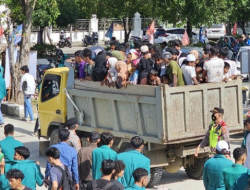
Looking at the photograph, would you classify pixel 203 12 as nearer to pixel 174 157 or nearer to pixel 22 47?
pixel 22 47

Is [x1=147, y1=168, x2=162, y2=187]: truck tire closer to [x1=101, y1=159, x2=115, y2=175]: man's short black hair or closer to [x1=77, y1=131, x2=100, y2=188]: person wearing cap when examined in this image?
[x1=77, y1=131, x2=100, y2=188]: person wearing cap

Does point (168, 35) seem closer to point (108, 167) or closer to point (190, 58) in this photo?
point (190, 58)

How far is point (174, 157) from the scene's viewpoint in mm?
12523

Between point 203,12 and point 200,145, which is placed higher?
point 203,12

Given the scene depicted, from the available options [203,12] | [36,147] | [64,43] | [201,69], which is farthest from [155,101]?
[64,43]

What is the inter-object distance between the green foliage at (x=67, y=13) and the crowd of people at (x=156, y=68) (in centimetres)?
2947

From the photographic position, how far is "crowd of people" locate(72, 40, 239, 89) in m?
12.4

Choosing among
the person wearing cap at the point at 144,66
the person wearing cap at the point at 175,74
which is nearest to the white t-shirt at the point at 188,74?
the person wearing cap at the point at 175,74

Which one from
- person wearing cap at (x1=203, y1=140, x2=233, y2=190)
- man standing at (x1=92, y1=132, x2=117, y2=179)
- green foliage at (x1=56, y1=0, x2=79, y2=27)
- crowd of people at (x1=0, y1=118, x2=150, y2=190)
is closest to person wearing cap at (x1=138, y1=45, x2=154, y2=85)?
crowd of people at (x1=0, y1=118, x2=150, y2=190)

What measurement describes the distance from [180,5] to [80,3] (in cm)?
1853

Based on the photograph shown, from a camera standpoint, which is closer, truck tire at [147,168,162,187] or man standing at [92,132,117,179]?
man standing at [92,132,117,179]

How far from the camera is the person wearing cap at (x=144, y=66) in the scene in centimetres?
1252

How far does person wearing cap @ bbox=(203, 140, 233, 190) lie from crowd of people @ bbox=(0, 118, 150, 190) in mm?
827

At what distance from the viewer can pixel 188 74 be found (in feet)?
40.7
